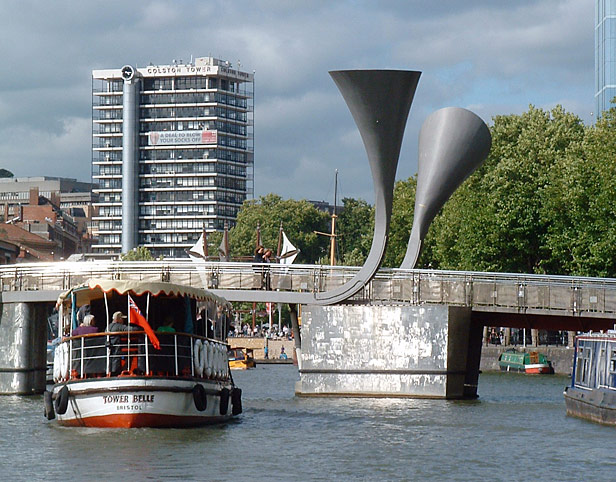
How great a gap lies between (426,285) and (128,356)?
63.5 ft

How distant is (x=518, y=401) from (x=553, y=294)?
14.9ft

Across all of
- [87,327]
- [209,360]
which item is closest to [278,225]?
[209,360]

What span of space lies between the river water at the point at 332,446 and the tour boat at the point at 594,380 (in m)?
0.54

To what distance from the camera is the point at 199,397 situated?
3809cm

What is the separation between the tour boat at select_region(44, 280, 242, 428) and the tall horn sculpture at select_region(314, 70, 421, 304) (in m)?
9.22

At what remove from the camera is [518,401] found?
178 feet

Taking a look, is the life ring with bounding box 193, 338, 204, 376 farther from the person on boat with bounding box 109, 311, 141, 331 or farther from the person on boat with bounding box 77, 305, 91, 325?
the person on boat with bounding box 77, 305, 91, 325

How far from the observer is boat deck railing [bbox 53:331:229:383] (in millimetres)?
36219

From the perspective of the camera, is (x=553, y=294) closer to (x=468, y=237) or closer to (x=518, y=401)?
Result: (x=518, y=401)

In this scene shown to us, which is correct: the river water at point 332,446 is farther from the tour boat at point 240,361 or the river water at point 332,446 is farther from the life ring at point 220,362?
the tour boat at point 240,361

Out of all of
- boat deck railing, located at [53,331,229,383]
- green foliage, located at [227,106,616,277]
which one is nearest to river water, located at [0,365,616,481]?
boat deck railing, located at [53,331,229,383]

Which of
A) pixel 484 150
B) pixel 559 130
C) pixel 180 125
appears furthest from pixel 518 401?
pixel 180 125

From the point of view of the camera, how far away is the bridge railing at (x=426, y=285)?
174ft

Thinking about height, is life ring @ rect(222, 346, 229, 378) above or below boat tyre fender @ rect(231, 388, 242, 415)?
above
